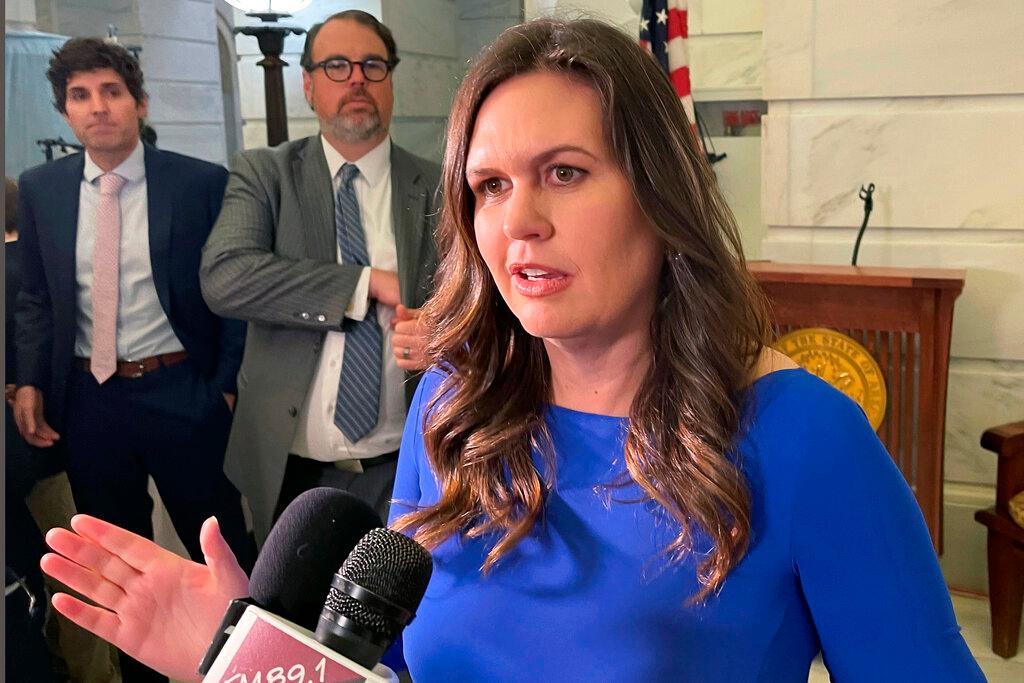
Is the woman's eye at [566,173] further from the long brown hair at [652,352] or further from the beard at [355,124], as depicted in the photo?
the beard at [355,124]

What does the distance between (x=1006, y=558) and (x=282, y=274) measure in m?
2.58

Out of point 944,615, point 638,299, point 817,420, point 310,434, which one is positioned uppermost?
point 638,299

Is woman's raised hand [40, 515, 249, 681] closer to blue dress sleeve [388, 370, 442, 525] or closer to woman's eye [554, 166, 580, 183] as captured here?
blue dress sleeve [388, 370, 442, 525]

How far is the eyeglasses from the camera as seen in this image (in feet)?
8.68

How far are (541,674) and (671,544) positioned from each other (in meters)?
0.21

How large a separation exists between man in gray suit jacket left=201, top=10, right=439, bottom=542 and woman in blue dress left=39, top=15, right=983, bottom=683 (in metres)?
1.38

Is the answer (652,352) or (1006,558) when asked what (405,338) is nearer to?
(652,352)

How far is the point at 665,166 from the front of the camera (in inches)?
45.8

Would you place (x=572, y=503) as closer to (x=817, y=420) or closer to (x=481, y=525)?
(x=481, y=525)

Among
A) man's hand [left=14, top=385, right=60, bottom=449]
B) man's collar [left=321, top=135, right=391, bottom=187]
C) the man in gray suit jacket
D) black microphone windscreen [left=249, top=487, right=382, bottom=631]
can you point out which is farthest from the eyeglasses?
black microphone windscreen [left=249, top=487, right=382, bottom=631]

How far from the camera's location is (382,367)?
2.77 metres

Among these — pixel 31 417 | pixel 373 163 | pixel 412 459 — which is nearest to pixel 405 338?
pixel 373 163

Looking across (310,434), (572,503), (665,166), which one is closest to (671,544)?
(572,503)

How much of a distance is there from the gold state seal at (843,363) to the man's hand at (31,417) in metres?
2.37
